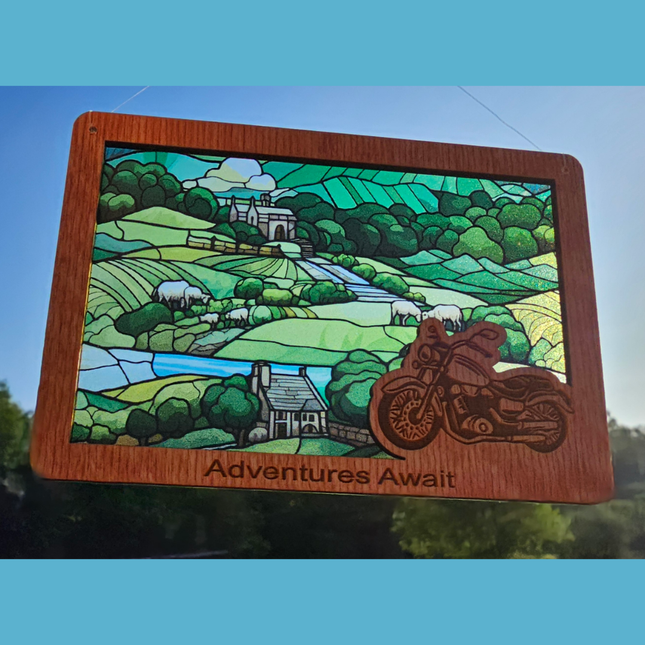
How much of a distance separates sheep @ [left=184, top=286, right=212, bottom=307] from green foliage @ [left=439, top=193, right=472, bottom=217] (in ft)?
1.79

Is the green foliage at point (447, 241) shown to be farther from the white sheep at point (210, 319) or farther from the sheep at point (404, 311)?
the white sheep at point (210, 319)

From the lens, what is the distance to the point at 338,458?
1539 millimetres

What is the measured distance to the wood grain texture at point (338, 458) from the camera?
151cm

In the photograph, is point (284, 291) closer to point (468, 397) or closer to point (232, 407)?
point (232, 407)

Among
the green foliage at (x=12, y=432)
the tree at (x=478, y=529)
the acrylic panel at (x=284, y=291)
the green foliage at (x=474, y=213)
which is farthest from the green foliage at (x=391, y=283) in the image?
the green foliage at (x=12, y=432)

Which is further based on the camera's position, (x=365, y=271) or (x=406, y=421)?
(x=365, y=271)

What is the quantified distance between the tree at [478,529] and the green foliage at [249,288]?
3.16 meters

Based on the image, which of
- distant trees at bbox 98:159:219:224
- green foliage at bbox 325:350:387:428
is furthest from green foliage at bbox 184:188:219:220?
green foliage at bbox 325:350:387:428

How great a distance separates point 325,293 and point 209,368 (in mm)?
282

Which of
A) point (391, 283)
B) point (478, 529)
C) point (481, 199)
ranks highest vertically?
point (481, 199)

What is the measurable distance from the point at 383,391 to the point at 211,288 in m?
0.40

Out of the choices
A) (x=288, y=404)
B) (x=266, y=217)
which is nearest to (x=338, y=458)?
(x=288, y=404)

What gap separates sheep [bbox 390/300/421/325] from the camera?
1686 millimetres

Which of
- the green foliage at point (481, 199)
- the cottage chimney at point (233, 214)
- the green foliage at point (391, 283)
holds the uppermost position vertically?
the green foliage at point (481, 199)
